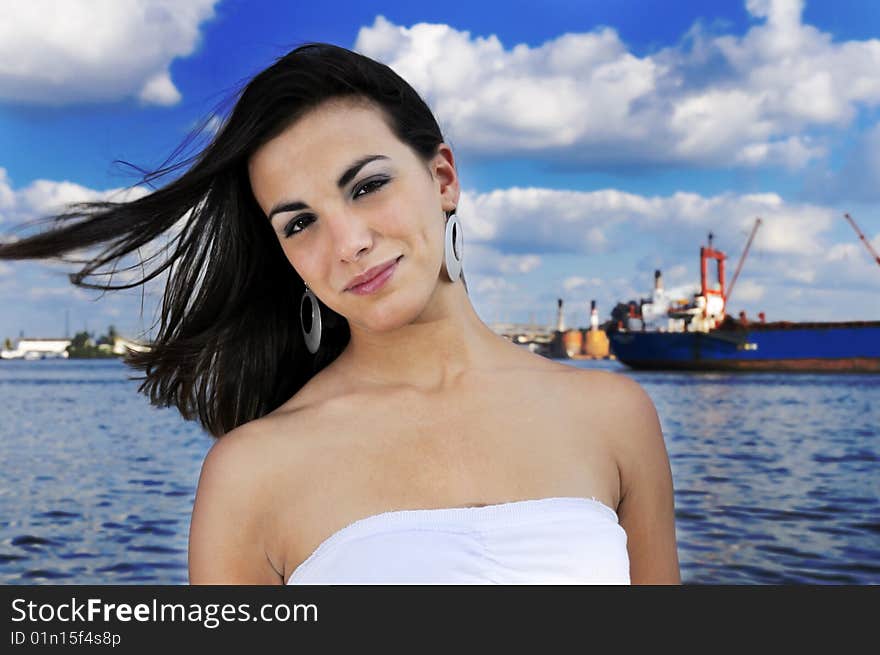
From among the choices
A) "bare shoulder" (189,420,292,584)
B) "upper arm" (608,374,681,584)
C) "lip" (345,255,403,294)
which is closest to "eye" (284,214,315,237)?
"lip" (345,255,403,294)

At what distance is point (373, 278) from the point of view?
1721mm

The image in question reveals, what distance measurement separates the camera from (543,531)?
5.46 feet

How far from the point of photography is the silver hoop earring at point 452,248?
183cm

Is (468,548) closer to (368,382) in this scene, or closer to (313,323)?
(368,382)

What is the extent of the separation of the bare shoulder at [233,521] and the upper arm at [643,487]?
0.65 m

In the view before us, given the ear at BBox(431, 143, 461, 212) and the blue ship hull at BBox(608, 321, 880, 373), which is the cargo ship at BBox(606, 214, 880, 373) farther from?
the ear at BBox(431, 143, 461, 212)

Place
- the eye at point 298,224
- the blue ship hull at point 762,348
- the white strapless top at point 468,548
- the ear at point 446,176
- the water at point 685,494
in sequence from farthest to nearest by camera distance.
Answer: the blue ship hull at point 762,348 → the water at point 685,494 → the ear at point 446,176 → the eye at point 298,224 → the white strapless top at point 468,548

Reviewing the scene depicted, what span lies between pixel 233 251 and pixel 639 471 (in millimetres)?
870

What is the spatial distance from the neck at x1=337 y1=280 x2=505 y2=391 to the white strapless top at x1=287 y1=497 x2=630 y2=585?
0.97ft

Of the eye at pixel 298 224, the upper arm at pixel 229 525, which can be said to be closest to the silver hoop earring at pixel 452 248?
the eye at pixel 298 224

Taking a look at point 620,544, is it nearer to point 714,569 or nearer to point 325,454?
point 325,454

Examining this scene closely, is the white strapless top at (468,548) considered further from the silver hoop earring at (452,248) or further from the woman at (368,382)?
the silver hoop earring at (452,248)

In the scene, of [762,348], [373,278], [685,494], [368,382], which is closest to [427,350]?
[368,382]

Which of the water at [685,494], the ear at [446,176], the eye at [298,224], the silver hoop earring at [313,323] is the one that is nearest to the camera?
the eye at [298,224]
